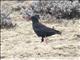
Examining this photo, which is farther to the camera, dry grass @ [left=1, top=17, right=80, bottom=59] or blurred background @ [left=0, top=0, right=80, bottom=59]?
blurred background @ [left=0, top=0, right=80, bottom=59]

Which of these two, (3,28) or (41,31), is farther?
(3,28)

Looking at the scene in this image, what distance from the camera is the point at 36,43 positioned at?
919 cm

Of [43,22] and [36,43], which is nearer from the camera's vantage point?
[36,43]

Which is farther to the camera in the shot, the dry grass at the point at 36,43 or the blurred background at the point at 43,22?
the blurred background at the point at 43,22

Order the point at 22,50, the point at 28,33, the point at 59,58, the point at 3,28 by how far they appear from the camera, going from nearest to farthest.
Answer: the point at 59,58 < the point at 22,50 < the point at 28,33 < the point at 3,28

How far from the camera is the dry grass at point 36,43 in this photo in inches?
327

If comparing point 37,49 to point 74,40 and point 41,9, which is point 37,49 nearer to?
point 74,40

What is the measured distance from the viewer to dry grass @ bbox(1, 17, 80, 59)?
8.30 m

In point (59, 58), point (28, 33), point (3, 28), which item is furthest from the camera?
point (3, 28)

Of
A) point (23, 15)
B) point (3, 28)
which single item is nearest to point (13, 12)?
point (23, 15)

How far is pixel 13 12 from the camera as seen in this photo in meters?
12.7

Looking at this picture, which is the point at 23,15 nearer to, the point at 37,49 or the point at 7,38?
the point at 7,38

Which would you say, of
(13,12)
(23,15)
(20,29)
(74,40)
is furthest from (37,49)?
(13,12)

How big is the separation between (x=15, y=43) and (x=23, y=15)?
2784 millimetres
